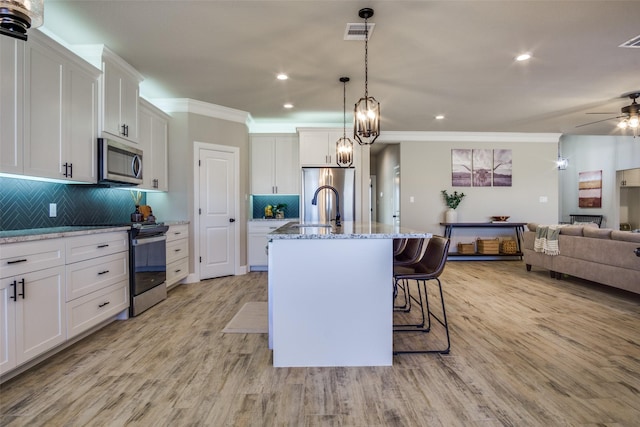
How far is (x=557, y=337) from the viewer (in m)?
2.63

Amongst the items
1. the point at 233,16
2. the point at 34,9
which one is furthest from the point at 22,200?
the point at 233,16

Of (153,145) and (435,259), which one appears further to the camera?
(153,145)

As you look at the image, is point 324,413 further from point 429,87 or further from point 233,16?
point 429,87

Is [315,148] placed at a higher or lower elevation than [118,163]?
higher

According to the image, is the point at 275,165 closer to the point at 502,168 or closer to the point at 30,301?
the point at 30,301

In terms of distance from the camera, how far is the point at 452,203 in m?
6.48

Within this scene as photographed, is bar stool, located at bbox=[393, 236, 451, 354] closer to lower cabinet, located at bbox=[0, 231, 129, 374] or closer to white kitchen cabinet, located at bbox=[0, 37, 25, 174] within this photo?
lower cabinet, located at bbox=[0, 231, 129, 374]

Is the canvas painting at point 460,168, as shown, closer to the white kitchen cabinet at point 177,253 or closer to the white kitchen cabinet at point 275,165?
the white kitchen cabinet at point 275,165

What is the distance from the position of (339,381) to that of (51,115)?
9.22ft

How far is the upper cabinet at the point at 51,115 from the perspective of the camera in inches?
85.7

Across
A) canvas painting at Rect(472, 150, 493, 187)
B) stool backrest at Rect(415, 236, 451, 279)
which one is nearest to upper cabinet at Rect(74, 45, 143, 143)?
stool backrest at Rect(415, 236, 451, 279)

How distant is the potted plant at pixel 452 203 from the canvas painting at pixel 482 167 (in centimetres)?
47

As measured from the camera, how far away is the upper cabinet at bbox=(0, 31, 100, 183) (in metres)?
2.18

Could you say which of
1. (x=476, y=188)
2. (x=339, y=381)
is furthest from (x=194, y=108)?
(x=476, y=188)
